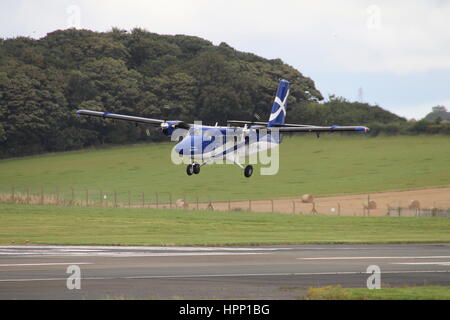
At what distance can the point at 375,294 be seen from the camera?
85.5 ft

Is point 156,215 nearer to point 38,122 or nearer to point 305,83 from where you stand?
point 38,122

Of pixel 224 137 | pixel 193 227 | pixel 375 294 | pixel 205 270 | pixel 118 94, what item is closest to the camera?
pixel 375 294

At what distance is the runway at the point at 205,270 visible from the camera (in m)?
26.8

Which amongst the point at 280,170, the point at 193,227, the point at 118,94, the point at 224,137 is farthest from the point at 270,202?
the point at 224,137

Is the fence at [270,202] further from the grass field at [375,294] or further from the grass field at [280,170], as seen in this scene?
the grass field at [375,294]

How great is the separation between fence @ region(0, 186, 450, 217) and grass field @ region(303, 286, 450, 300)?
179ft

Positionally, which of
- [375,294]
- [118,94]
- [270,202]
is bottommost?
[270,202]

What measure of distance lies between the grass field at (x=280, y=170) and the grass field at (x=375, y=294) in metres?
75.9

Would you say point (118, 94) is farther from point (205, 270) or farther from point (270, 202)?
point (205, 270)

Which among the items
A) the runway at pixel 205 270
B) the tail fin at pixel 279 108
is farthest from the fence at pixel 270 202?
the runway at pixel 205 270

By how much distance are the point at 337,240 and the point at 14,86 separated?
8584cm

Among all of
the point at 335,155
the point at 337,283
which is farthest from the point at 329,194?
the point at 337,283

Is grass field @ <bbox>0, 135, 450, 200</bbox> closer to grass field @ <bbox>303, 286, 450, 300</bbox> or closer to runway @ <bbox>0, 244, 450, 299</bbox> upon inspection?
runway @ <bbox>0, 244, 450, 299</bbox>

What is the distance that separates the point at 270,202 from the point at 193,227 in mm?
33973
